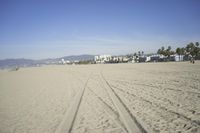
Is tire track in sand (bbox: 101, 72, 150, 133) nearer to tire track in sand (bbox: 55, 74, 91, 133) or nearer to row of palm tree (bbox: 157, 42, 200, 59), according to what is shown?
tire track in sand (bbox: 55, 74, 91, 133)

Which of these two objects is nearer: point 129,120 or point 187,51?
point 129,120

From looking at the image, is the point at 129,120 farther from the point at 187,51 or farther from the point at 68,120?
the point at 187,51

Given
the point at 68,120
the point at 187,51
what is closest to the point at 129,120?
the point at 68,120

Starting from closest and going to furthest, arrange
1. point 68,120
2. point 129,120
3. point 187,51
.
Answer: point 129,120, point 68,120, point 187,51

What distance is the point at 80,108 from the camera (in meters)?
8.08

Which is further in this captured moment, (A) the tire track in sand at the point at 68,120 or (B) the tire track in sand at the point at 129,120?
(A) the tire track in sand at the point at 68,120

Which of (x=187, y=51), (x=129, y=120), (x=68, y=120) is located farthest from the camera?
(x=187, y=51)

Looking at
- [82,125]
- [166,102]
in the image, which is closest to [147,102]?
[166,102]

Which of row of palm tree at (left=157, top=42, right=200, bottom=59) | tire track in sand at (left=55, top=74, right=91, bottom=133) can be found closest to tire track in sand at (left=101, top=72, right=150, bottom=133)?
Result: tire track in sand at (left=55, top=74, right=91, bottom=133)

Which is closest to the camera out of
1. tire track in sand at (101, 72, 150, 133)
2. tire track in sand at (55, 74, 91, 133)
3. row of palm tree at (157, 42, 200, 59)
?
tire track in sand at (101, 72, 150, 133)

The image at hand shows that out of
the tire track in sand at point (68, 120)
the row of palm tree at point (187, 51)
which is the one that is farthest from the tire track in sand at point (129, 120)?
the row of palm tree at point (187, 51)

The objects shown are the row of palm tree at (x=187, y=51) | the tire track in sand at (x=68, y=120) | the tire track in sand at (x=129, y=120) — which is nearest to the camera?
the tire track in sand at (x=129, y=120)

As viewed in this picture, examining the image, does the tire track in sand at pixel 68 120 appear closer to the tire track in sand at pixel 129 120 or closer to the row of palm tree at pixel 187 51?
the tire track in sand at pixel 129 120

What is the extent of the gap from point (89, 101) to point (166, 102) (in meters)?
3.40
